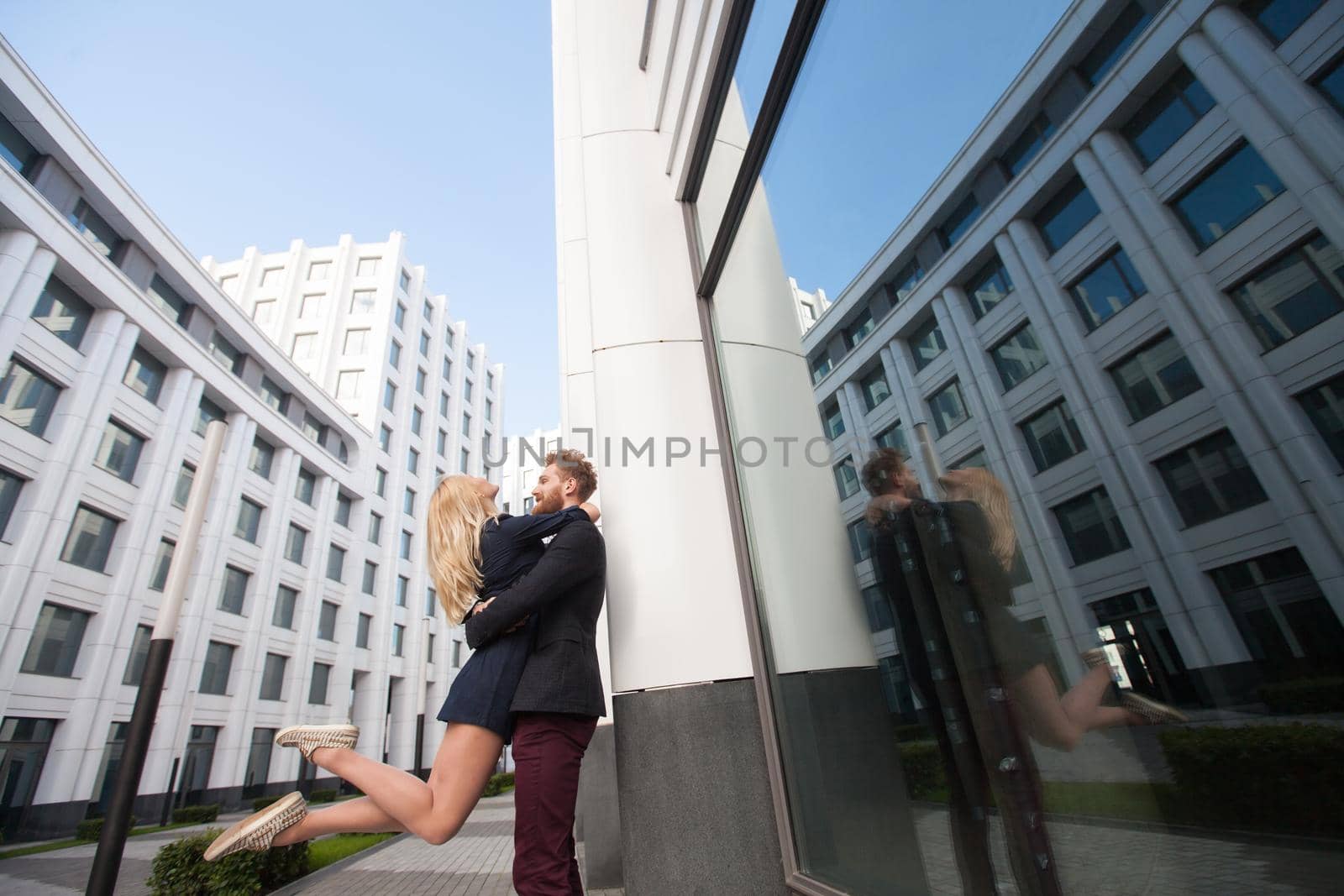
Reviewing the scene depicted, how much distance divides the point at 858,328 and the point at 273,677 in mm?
31159

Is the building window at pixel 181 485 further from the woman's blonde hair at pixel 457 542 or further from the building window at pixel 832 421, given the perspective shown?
the building window at pixel 832 421

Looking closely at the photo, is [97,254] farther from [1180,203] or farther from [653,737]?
[1180,203]

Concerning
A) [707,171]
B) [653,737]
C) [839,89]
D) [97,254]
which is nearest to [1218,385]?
[839,89]

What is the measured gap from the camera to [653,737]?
106 inches

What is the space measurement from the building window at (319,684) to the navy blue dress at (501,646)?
31.4 m

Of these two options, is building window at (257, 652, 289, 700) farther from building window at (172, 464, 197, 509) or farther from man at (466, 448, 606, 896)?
man at (466, 448, 606, 896)

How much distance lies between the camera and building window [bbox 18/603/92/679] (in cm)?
1747

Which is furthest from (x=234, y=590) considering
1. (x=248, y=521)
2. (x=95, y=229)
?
(x=95, y=229)

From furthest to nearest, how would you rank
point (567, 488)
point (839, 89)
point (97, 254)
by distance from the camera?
1. point (97, 254)
2. point (567, 488)
3. point (839, 89)

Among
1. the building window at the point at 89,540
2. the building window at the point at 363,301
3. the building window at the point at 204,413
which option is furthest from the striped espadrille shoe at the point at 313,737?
the building window at the point at 363,301

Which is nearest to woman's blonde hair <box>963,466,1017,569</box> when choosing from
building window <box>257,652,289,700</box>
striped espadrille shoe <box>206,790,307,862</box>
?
striped espadrille shoe <box>206,790,307,862</box>

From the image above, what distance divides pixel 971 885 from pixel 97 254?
2575 cm

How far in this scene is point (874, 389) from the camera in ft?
7.04

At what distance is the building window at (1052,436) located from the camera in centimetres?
125
